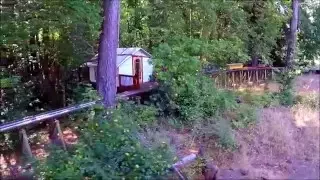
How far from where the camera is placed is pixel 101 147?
515 centimetres

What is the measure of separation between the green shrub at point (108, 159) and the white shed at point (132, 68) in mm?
5713

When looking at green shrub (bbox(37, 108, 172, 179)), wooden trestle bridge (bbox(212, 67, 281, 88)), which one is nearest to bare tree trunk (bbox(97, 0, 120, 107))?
green shrub (bbox(37, 108, 172, 179))

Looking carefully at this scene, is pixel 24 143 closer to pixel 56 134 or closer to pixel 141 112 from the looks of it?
pixel 56 134

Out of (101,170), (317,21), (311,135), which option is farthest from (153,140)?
(317,21)

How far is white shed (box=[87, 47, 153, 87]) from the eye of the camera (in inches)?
444

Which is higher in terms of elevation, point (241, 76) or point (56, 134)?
point (241, 76)

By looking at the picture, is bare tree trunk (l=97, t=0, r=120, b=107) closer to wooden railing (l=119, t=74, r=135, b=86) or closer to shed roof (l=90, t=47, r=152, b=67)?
wooden railing (l=119, t=74, r=135, b=86)

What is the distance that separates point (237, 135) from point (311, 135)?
67.8 inches

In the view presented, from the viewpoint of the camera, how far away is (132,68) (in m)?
11.4

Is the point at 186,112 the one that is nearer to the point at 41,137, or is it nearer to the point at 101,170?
the point at 41,137

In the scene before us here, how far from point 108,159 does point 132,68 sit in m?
6.55

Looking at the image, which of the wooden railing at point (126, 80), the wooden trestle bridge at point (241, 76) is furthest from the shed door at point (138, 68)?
the wooden trestle bridge at point (241, 76)

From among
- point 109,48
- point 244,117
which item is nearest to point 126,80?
point 109,48

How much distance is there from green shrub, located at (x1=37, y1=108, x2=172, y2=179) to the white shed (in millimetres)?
5713
